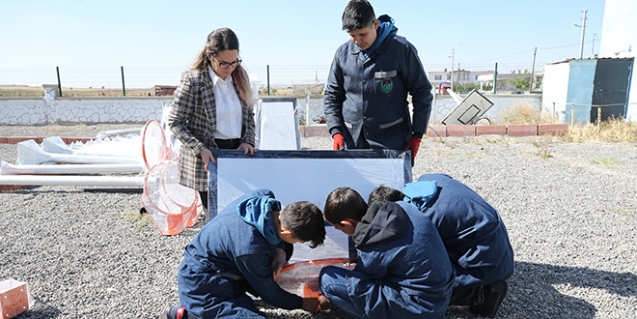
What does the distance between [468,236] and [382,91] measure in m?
1.04

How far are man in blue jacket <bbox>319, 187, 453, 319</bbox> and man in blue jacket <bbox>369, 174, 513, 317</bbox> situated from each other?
211 mm

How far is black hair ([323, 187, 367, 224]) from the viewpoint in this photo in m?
2.26

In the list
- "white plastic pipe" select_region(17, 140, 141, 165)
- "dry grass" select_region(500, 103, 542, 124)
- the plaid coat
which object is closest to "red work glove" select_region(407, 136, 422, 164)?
the plaid coat

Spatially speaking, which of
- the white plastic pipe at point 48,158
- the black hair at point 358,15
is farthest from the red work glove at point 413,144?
the white plastic pipe at point 48,158

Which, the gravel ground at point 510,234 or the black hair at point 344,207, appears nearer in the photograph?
the black hair at point 344,207

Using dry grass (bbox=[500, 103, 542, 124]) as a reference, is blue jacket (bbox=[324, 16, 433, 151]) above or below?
above

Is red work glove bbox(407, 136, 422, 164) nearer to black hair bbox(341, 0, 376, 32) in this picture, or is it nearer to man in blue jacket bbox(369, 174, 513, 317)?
man in blue jacket bbox(369, 174, 513, 317)

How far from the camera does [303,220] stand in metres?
2.15

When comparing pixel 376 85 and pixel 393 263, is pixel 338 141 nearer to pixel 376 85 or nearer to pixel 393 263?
pixel 376 85

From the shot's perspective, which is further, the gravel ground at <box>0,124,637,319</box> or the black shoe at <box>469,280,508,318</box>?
the gravel ground at <box>0,124,637,319</box>

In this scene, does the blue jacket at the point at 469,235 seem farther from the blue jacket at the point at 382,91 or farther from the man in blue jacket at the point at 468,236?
the blue jacket at the point at 382,91

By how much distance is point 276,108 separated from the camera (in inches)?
270

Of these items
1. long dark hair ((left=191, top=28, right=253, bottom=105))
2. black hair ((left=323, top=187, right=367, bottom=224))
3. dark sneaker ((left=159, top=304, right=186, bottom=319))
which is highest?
long dark hair ((left=191, top=28, right=253, bottom=105))

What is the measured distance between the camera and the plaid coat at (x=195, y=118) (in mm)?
2920
